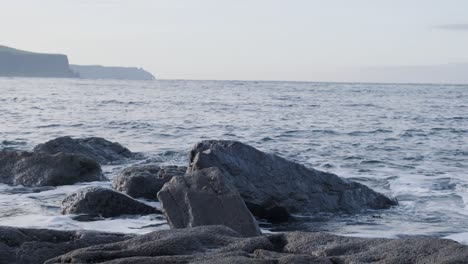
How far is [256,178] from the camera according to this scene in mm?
11664

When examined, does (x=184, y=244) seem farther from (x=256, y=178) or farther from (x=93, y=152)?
(x=93, y=152)

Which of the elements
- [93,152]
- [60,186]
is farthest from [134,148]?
[60,186]

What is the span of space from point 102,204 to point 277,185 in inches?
118

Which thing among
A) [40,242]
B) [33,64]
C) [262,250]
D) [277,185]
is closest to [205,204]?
[40,242]

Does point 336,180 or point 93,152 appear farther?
point 93,152

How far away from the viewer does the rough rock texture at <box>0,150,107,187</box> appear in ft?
45.1

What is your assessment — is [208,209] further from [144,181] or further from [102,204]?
[144,181]

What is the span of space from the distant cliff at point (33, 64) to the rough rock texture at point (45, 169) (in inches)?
6517

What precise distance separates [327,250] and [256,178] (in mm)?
6066

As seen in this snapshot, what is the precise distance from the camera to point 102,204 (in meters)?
10.7

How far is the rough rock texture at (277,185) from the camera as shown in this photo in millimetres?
11328

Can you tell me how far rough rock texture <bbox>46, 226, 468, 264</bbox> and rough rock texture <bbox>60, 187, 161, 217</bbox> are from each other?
505 cm

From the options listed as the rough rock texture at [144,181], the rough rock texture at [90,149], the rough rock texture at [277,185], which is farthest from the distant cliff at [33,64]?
the rough rock texture at [277,185]

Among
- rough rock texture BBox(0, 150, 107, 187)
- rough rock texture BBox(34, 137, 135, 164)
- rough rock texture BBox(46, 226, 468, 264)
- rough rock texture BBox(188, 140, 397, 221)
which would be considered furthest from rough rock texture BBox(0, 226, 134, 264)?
rough rock texture BBox(34, 137, 135, 164)
